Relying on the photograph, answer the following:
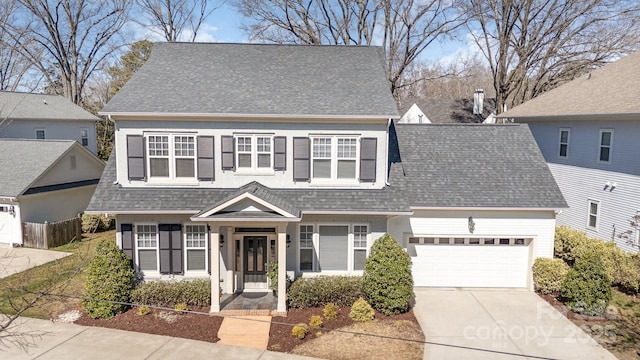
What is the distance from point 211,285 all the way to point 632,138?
54.3ft

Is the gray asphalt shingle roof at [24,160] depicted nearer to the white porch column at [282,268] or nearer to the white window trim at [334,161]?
the white porch column at [282,268]

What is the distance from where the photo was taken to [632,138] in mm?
16406

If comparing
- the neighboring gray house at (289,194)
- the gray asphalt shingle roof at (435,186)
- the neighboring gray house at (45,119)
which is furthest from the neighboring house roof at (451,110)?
the neighboring gray house at (45,119)

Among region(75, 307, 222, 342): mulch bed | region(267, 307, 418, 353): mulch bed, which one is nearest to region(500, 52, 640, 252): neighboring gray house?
region(267, 307, 418, 353): mulch bed

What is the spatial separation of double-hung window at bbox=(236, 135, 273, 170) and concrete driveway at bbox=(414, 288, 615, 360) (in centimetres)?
671

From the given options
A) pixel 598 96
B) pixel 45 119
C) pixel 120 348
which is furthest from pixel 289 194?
pixel 45 119

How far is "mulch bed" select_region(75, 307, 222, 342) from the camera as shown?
449 inches

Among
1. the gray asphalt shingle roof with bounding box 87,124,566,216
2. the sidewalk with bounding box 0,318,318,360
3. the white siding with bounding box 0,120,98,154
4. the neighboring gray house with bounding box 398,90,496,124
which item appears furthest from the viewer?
the neighboring gray house with bounding box 398,90,496,124

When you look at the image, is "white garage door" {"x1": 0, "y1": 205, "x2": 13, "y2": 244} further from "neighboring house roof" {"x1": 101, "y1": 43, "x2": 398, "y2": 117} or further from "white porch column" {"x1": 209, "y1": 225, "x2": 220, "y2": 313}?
"white porch column" {"x1": 209, "y1": 225, "x2": 220, "y2": 313}

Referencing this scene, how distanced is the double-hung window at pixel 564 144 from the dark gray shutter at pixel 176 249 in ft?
59.6

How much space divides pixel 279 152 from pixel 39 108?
2600 centimetres

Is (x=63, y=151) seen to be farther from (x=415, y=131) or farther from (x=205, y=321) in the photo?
(x=415, y=131)

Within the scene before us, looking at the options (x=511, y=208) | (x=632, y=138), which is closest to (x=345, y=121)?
(x=511, y=208)

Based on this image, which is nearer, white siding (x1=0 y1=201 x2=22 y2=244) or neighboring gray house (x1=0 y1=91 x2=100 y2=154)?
white siding (x1=0 y1=201 x2=22 y2=244)
